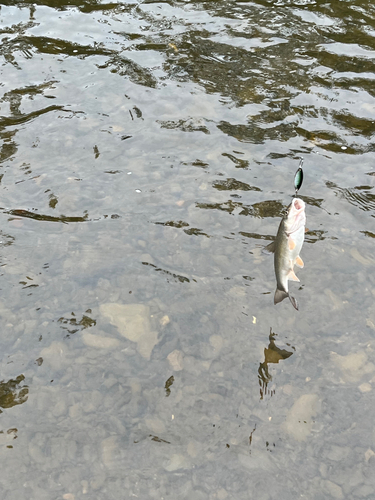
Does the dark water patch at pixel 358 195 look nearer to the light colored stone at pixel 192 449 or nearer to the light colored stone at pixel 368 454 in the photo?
the light colored stone at pixel 368 454

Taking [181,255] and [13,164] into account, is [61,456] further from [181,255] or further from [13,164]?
[13,164]

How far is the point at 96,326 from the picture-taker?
190 inches

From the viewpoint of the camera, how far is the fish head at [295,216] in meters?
3.77

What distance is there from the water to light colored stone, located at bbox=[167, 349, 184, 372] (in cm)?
1

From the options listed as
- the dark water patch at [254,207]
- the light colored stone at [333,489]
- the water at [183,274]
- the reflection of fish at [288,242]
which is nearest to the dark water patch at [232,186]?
the water at [183,274]

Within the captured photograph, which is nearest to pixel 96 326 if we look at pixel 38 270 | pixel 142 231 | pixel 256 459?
pixel 38 270

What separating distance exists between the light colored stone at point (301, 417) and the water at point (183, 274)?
Result: 0.02 meters

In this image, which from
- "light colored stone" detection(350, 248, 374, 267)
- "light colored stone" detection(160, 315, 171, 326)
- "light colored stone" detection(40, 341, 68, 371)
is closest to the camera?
"light colored stone" detection(40, 341, 68, 371)

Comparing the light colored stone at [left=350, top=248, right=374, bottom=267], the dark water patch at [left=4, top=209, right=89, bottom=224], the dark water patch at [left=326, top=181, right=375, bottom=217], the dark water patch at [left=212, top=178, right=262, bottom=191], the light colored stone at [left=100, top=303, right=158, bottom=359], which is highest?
the dark water patch at [left=326, top=181, right=375, bottom=217]

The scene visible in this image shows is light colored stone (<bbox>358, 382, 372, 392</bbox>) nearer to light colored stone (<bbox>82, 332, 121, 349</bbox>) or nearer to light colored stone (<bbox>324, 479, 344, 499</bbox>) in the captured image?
light colored stone (<bbox>324, 479, 344, 499</bbox>)

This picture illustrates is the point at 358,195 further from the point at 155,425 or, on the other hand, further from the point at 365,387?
the point at 155,425

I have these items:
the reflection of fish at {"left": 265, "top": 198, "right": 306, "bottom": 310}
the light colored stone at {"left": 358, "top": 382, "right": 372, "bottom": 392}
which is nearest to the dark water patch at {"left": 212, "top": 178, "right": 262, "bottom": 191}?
the reflection of fish at {"left": 265, "top": 198, "right": 306, "bottom": 310}

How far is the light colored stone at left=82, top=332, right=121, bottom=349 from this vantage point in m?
4.68

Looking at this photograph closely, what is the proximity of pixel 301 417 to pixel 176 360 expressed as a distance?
1.24 meters
